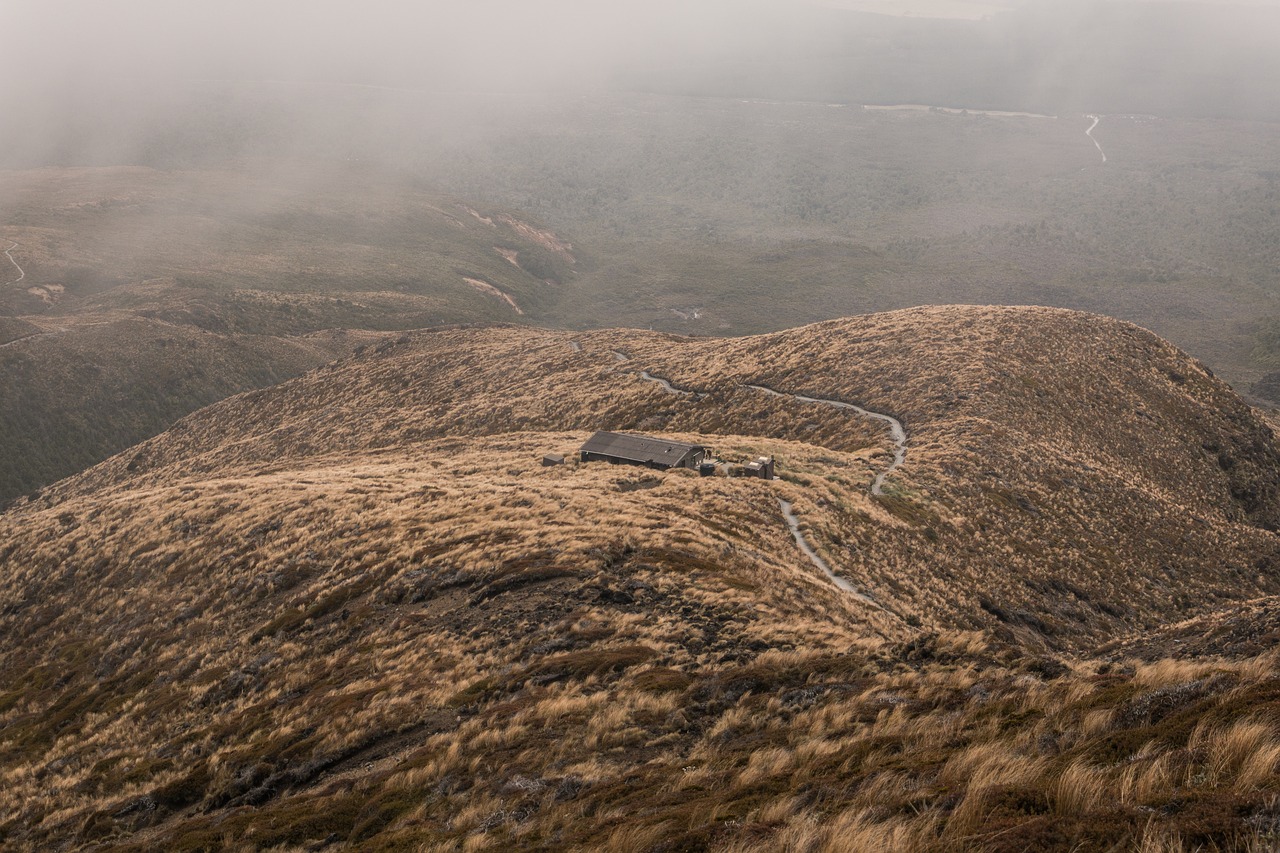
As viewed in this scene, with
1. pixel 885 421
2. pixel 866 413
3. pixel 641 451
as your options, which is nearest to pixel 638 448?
pixel 641 451

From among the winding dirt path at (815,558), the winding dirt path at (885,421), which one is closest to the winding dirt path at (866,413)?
the winding dirt path at (885,421)

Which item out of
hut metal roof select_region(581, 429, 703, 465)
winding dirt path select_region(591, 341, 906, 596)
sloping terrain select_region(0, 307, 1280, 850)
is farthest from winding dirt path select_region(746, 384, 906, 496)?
hut metal roof select_region(581, 429, 703, 465)

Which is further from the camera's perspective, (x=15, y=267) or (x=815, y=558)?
(x=15, y=267)

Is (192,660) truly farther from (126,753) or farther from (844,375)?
(844,375)

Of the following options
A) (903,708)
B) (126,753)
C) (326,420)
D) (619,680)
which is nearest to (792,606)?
(619,680)

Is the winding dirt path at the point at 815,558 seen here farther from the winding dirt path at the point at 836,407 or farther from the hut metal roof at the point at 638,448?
the hut metal roof at the point at 638,448

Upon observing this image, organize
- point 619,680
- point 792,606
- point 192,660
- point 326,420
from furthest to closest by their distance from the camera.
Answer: point 326,420 < point 192,660 < point 792,606 < point 619,680

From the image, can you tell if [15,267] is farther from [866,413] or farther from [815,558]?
[815,558]
